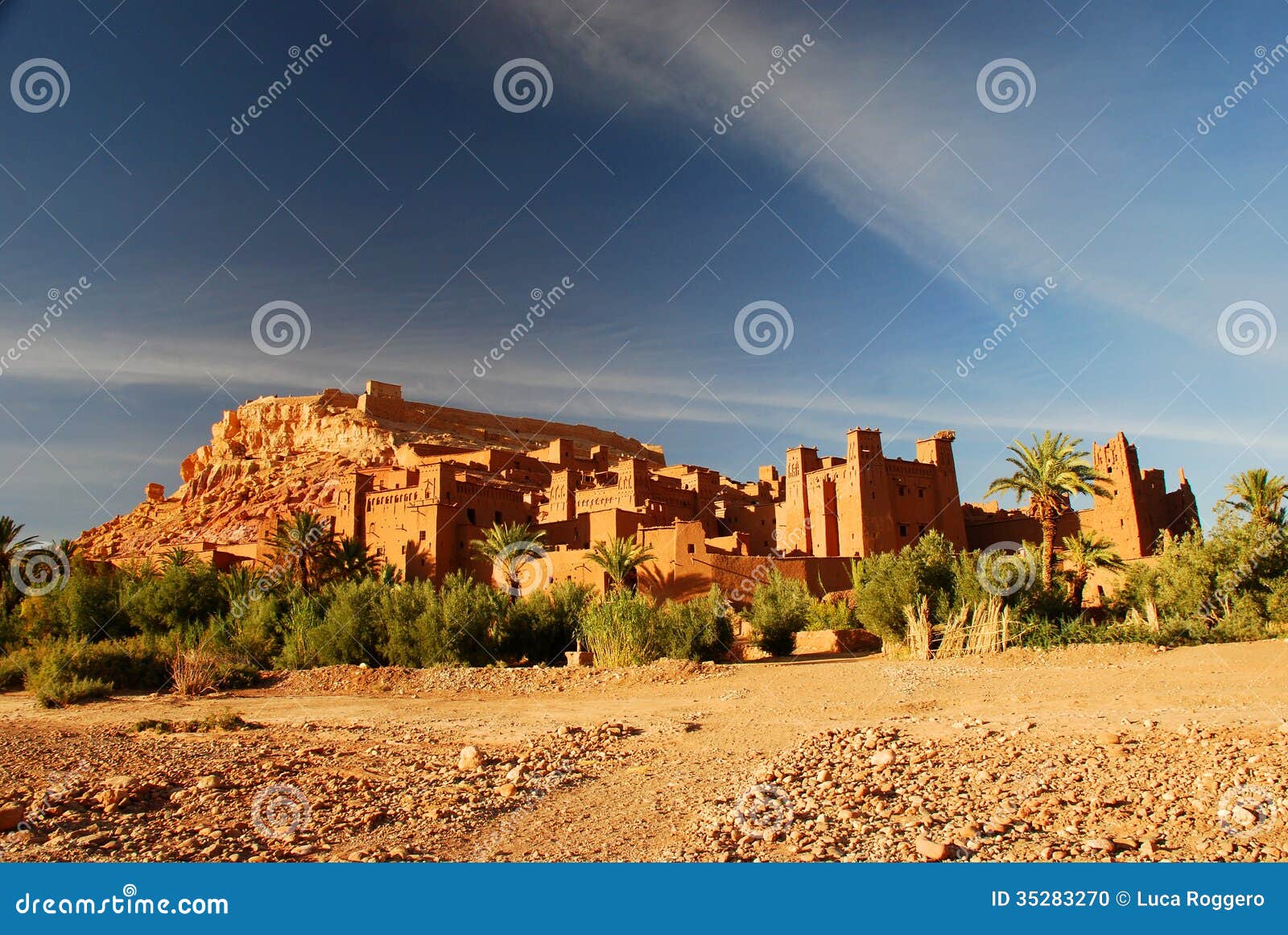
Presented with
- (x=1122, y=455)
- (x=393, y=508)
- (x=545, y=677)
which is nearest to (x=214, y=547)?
(x=393, y=508)

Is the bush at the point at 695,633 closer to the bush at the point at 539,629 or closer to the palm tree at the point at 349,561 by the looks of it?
the bush at the point at 539,629

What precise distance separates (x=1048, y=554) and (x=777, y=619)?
24.2 feet

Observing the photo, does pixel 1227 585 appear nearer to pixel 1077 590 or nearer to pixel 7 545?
pixel 1077 590

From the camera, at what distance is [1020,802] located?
20.0ft

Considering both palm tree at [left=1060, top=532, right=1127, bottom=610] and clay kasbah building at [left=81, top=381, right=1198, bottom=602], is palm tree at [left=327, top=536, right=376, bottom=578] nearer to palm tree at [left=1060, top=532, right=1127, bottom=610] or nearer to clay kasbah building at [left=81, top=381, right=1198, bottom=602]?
clay kasbah building at [left=81, top=381, right=1198, bottom=602]

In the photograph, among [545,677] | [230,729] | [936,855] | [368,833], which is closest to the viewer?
[936,855]

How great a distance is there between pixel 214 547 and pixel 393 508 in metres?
10.00

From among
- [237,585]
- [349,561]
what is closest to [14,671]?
[237,585]

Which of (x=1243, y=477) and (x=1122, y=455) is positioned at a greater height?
(x=1122, y=455)

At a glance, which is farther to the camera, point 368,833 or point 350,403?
point 350,403

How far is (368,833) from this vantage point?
6.07 m

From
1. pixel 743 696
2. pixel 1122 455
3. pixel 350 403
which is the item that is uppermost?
pixel 350 403

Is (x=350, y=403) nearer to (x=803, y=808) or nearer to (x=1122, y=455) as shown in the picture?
(x=1122, y=455)

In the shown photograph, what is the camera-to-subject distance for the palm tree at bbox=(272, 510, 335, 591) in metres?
34.9
